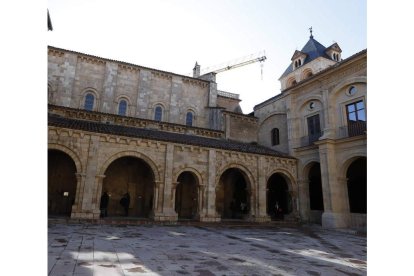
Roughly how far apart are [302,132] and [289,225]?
287 inches

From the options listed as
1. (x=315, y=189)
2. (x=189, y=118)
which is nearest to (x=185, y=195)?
(x=189, y=118)

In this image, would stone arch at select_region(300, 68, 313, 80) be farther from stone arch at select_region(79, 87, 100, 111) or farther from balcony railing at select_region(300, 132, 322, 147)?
stone arch at select_region(79, 87, 100, 111)

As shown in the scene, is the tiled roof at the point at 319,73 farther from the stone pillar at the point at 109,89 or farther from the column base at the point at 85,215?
the column base at the point at 85,215

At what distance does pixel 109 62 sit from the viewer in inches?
882

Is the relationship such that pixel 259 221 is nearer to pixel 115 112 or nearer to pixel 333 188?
pixel 333 188

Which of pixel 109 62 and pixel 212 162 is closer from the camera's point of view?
pixel 212 162

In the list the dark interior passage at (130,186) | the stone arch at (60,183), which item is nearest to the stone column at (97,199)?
the stone arch at (60,183)

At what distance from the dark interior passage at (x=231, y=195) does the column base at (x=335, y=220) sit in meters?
5.92

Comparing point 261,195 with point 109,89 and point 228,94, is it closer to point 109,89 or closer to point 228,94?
point 109,89

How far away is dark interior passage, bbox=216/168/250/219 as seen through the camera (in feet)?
70.6

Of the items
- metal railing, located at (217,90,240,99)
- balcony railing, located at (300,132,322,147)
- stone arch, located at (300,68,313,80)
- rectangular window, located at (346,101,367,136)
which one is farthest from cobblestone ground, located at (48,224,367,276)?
stone arch, located at (300,68,313,80)

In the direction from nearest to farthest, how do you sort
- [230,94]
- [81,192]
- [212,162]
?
[81,192]
[212,162]
[230,94]

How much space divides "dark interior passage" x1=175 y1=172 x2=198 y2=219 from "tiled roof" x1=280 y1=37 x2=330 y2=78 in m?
25.9
